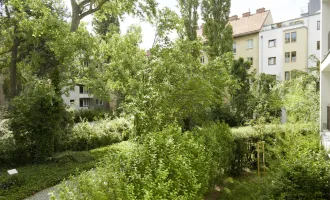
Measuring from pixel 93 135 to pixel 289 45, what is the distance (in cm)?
2269

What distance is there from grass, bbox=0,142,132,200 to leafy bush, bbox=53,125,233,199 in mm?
2138

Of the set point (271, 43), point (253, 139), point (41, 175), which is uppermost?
point (271, 43)

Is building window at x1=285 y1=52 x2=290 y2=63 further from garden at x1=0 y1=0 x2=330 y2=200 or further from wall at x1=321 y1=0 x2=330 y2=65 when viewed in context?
wall at x1=321 y1=0 x2=330 y2=65

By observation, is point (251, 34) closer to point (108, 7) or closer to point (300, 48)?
point (300, 48)

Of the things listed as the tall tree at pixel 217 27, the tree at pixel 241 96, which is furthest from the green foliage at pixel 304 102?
the tall tree at pixel 217 27

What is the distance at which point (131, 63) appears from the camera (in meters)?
15.6

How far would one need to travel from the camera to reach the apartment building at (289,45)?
26.3m

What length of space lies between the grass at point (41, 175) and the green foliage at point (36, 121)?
2.80 feet

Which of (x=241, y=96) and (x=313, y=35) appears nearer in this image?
(x=241, y=96)

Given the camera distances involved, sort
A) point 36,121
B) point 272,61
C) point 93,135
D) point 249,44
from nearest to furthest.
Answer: point 36,121
point 93,135
point 272,61
point 249,44

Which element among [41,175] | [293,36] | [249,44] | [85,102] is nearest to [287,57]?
[293,36]

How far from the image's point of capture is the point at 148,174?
4.07 meters

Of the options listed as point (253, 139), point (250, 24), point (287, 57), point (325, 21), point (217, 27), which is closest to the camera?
point (325, 21)

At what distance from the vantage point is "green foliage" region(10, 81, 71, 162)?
1155cm
